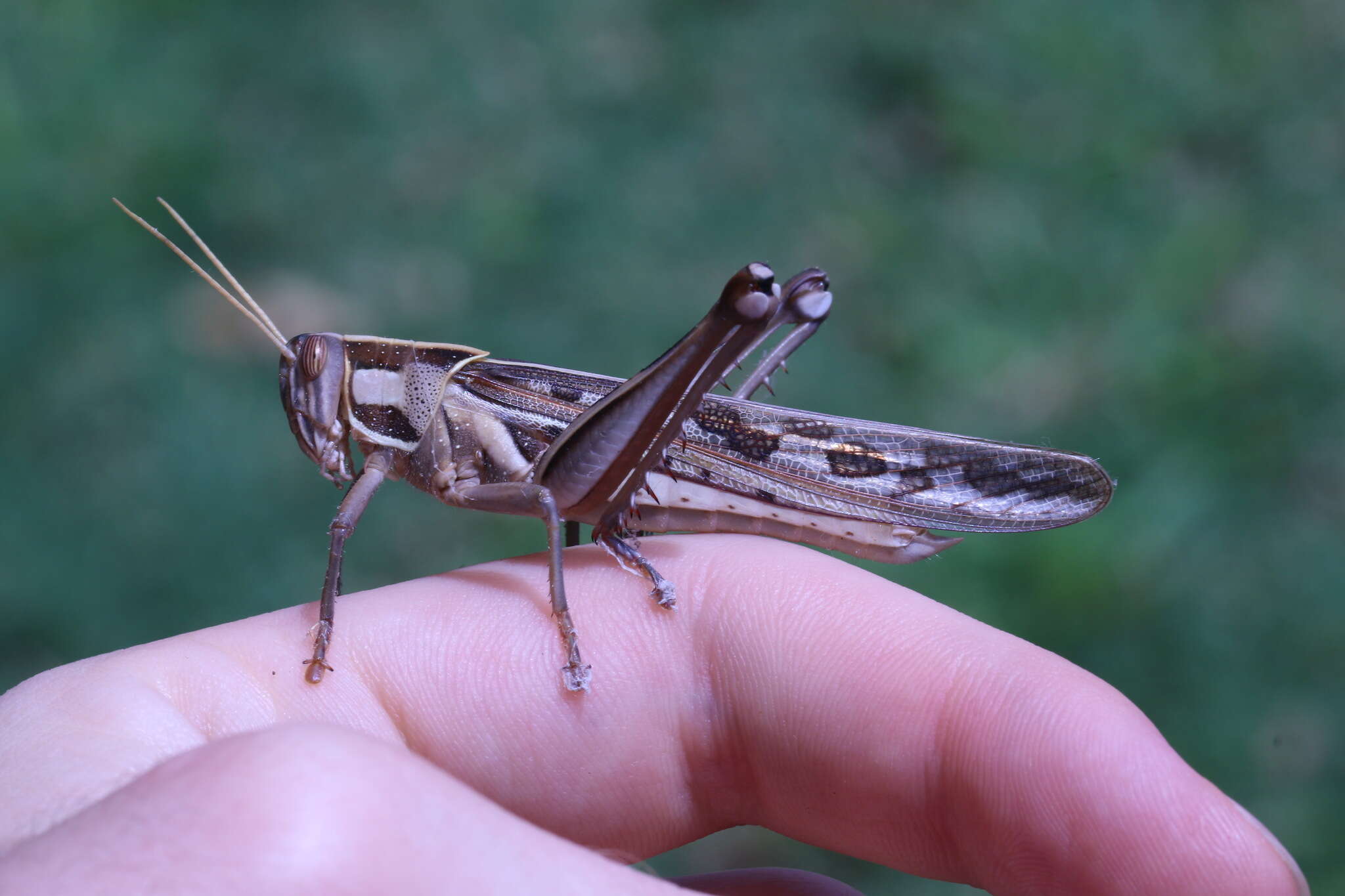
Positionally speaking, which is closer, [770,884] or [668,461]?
[770,884]

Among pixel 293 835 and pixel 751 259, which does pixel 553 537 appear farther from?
pixel 751 259

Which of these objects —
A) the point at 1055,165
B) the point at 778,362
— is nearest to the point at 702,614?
the point at 778,362

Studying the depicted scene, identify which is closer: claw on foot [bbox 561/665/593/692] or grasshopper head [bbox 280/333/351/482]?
claw on foot [bbox 561/665/593/692]

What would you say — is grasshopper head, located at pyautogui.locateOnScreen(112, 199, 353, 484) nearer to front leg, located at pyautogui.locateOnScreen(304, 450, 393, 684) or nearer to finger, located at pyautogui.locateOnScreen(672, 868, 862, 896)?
front leg, located at pyautogui.locateOnScreen(304, 450, 393, 684)

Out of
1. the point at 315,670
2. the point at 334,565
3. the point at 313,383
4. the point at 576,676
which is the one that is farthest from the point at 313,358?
the point at 576,676

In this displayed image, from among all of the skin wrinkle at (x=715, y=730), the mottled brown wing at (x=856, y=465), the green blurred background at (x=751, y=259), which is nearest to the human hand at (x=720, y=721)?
the skin wrinkle at (x=715, y=730)

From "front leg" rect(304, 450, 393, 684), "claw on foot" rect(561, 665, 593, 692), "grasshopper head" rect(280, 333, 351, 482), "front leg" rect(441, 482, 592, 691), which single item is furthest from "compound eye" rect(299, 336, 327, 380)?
"claw on foot" rect(561, 665, 593, 692)
